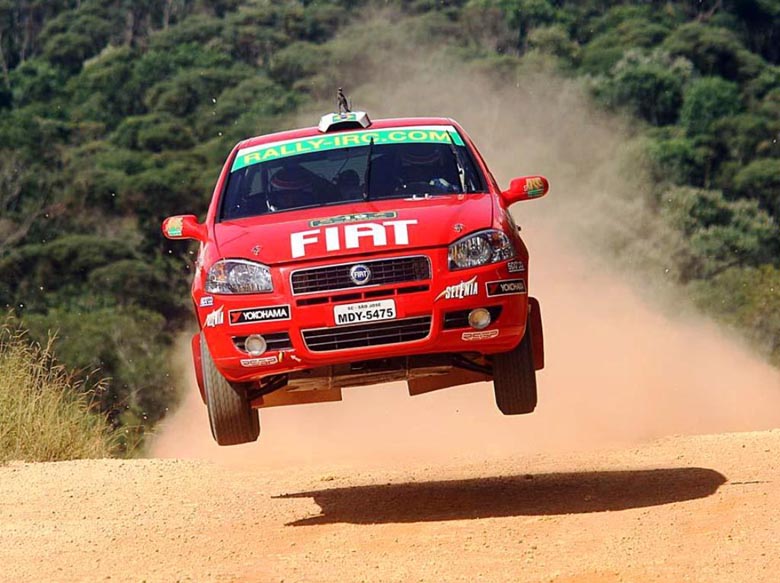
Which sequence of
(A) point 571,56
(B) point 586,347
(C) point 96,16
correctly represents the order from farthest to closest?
(C) point 96,16 → (A) point 571,56 → (B) point 586,347

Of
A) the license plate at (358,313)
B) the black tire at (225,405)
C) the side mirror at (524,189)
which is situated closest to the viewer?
the license plate at (358,313)

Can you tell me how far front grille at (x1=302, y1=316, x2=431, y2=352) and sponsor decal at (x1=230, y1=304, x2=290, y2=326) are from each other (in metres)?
0.14

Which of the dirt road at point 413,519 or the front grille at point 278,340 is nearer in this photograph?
the dirt road at point 413,519

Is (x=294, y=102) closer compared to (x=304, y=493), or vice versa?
(x=304, y=493)

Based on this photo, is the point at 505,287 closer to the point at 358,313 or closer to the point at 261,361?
the point at 358,313

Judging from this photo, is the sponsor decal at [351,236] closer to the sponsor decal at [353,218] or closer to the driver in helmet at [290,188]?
the sponsor decal at [353,218]

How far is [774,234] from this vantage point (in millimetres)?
43656

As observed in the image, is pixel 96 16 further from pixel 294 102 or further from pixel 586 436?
pixel 586 436

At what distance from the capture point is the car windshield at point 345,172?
8641 mm

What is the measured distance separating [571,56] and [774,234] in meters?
18.6

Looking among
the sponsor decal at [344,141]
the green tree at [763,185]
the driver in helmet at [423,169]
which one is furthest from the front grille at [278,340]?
the green tree at [763,185]

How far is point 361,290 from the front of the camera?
771 centimetres

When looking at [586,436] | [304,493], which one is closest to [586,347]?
[586,436]

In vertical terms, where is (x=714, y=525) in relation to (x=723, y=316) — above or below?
above
